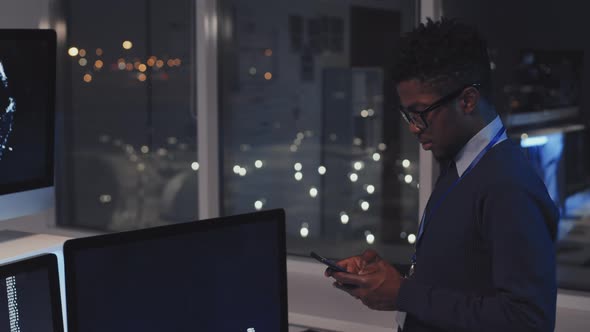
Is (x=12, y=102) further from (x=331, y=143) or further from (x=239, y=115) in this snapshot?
(x=331, y=143)

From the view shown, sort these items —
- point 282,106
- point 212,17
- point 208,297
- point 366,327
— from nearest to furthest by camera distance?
point 208,297, point 366,327, point 212,17, point 282,106

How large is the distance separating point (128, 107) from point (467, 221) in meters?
3.05

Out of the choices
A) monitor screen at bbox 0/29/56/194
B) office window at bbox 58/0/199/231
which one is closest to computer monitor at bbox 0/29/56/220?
monitor screen at bbox 0/29/56/194

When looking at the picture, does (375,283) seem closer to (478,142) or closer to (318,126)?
(478,142)

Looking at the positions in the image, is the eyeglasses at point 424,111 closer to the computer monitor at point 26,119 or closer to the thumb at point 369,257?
the thumb at point 369,257

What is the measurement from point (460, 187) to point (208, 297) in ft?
1.93

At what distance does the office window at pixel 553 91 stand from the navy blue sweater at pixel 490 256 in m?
1.27

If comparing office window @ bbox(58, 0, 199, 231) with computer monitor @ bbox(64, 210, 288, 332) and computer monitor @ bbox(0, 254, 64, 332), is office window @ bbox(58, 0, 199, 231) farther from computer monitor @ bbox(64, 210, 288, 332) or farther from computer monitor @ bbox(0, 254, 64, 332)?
computer monitor @ bbox(0, 254, 64, 332)

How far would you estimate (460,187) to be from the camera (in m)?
1.52

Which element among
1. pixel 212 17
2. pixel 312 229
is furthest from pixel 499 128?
pixel 312 229

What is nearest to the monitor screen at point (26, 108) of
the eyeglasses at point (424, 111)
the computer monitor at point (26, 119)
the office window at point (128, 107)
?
the computer monitor at point (26, 119)

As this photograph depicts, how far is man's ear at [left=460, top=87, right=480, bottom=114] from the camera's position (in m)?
1.50

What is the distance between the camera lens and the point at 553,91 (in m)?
2.88

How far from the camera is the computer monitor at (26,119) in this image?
6.43ft
